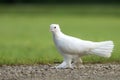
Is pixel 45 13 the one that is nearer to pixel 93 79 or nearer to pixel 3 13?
pixel 3 13

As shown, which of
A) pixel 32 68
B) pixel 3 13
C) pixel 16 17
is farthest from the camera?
pixel 3 13

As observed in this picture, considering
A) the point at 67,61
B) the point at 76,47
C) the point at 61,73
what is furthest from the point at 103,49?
the point at 61,73

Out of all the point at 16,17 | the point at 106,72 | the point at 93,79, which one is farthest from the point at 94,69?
the point at 16,17

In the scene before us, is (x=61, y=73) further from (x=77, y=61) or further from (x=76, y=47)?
(x=77, y=61)

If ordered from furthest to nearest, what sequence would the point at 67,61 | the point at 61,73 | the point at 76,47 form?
the point at 67,61
the point at 76,47
the point at 61,73

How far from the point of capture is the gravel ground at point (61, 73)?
34.5ft

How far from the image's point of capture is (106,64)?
12367mm

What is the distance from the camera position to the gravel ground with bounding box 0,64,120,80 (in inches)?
414

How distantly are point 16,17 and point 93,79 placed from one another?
41.5 m

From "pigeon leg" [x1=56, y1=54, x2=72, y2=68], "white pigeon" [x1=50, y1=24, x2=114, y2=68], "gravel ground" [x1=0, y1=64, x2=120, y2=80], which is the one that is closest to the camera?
"gravel ground" [x1=0, y1=64, x2=120, y2=80]

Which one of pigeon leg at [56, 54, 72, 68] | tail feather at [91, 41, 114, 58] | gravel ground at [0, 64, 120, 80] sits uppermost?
tail feather at [91, 41, 114, 58]

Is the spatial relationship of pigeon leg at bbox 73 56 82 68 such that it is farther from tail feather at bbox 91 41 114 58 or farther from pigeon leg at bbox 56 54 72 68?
tail feather at bbox 91 41 114 58

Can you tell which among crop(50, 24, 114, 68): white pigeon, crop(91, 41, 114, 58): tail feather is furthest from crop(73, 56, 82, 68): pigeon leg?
crop(91, 41, 114, 58): tail feather

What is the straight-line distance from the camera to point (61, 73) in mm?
10945
